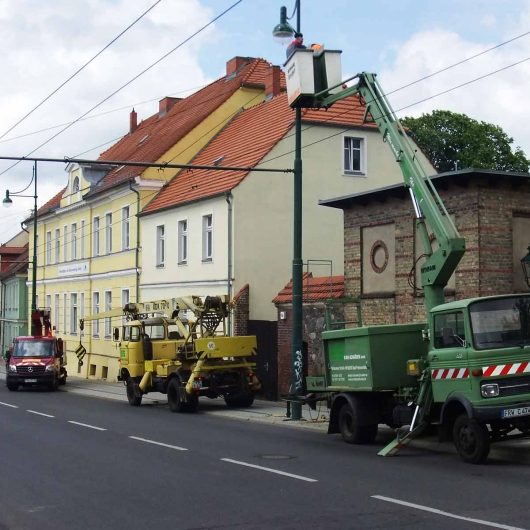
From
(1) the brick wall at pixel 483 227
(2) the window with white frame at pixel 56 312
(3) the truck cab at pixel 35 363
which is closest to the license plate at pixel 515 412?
(1) the brick wall at pixel 483 227

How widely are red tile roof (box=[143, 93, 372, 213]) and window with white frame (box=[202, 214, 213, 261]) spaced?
85 centimetres

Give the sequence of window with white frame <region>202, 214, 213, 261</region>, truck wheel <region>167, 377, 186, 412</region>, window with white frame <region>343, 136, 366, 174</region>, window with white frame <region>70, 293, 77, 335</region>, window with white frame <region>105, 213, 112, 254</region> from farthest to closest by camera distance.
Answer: window with white frame <region>70, 293, 77, 335</region> → window with white frame <region>105, 213, 112, 254</region> → window with white frame <region>343, 136, 366, 174</region> → window with white frame <region>202, 214, 213, 261</region> → truck wheel <region>167, 377, 186, 412</region>

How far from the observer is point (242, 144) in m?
35.2

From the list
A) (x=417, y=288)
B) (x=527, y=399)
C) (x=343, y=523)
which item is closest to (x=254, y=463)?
(x=527, y=399)

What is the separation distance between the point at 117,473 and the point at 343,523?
4645 millimetres

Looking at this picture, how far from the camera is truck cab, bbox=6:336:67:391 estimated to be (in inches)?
1463

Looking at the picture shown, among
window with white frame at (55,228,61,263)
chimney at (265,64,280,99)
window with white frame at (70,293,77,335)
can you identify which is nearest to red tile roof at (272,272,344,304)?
chimney at (265,64,280,99)

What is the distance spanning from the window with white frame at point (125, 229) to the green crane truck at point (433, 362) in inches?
905

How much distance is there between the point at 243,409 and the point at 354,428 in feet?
30.9

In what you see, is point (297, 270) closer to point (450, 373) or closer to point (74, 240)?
point (450, 373)

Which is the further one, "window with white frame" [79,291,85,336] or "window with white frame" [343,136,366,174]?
"window with white frame" [79,291,85,336]

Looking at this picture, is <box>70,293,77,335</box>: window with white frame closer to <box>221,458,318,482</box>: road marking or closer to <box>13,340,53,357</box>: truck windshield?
<box>13,340,53,357</box>: truck windshield

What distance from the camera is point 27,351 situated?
125 feet

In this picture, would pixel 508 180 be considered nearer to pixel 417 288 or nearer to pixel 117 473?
pixel 417 288
